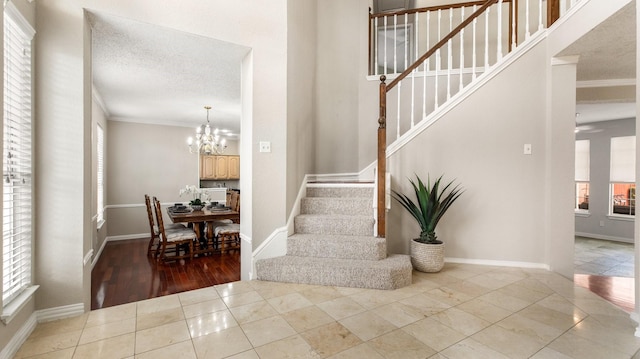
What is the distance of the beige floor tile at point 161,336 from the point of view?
1555mm

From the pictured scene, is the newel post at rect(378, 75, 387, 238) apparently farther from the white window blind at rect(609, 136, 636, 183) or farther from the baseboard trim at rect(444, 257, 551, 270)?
the white window blind at rect(609, 136, 636, 183)

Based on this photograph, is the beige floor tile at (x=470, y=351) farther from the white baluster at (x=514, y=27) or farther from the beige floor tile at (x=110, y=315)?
the white baluster at (x=514, y=27)

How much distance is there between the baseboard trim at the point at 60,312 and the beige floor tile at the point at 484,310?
2.79 metres

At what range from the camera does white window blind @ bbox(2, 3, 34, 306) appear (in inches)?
59.7

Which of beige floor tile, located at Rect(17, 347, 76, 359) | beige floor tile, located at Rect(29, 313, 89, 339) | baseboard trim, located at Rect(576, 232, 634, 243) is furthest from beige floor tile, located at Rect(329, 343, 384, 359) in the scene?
baseboard trim, located at Rect(576, 232, 634, 243)

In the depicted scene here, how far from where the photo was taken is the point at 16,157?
5.31 ft

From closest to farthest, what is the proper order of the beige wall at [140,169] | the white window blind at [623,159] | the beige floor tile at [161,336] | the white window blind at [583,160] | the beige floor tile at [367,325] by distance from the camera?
1. the beige floor tile at [161,336]
2. the beige floor tile at [367,325]
3. the beige wall at [140,169]
4. the white window blind at [623,159]
5. the white window blind at [583,160]

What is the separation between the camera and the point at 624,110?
5172 mm

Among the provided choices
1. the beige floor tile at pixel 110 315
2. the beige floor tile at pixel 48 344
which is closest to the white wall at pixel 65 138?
the beige floor tile at pixel 110 315

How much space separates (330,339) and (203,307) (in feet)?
3.40

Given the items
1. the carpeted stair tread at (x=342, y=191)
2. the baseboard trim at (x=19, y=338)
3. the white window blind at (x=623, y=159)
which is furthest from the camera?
the white window blind at (x=623, y=159)

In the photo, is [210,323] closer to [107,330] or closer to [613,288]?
[107,330]

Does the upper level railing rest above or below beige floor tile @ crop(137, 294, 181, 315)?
above

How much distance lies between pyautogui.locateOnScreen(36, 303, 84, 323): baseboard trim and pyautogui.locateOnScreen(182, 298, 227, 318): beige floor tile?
28.1 inches
